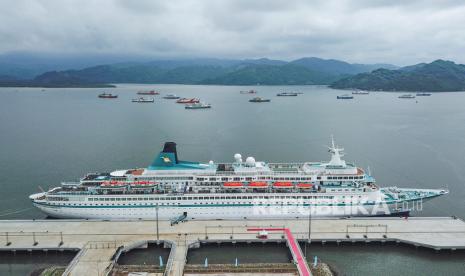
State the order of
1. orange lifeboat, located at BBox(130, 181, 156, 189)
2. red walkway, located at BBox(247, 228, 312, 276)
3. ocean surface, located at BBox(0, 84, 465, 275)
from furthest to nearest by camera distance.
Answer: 1. ocean surface, located at BBox(0, 84, 465, 275)
2. orange lifeboat, located at BBox(130, 181, 156, 189)
3. red walkway, located at BBox(247, 228, 312, 276)

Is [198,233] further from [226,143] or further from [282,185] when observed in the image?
[226,143]

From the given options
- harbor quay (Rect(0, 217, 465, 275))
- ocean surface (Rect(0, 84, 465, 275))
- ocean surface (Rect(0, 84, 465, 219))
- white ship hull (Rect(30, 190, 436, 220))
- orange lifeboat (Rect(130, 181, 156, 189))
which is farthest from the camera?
ocean surface (Rect(0, 84, 465, 219))

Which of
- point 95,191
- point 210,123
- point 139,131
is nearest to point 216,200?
point 95,191

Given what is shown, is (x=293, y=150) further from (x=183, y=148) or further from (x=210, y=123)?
(x=210, y=123)

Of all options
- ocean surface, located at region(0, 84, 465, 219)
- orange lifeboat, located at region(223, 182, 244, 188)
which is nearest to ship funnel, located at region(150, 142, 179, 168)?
orange lifeboat, located at region(223, 182, 244, 188)

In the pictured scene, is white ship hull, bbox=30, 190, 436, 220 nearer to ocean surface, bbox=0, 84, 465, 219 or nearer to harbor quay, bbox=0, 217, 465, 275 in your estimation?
harbor quay, bbox=0, 217, 465, 275
